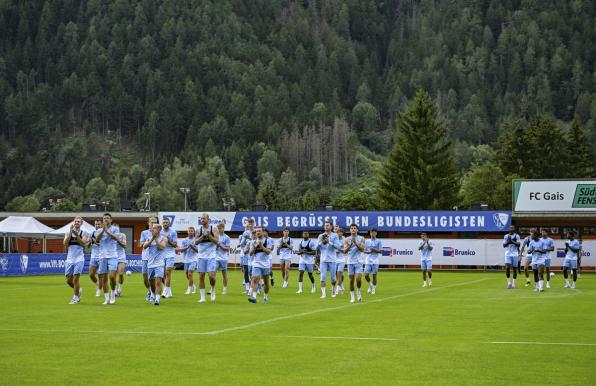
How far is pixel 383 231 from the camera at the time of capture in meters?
76.8

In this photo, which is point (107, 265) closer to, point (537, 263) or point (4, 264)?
point (537, 263)

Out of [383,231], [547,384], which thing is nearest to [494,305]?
[547,384]

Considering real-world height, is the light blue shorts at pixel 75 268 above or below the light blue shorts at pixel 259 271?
above

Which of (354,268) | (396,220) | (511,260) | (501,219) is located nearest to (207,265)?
(354,268)

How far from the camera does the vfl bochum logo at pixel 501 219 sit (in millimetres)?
73062

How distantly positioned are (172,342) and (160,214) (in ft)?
202

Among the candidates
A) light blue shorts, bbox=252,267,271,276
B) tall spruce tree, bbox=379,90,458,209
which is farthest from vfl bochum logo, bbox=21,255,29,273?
tall spruce tree, bbox=379,90,458,209

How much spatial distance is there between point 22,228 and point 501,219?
116 ft

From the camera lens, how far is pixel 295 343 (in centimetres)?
1767

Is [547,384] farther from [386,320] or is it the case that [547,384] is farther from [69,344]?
[386,320]

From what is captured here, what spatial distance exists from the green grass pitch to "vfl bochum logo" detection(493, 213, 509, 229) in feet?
143

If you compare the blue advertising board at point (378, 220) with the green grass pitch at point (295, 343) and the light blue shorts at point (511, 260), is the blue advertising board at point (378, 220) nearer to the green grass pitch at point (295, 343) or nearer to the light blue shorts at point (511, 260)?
the light blue shorts at point (511, 260)

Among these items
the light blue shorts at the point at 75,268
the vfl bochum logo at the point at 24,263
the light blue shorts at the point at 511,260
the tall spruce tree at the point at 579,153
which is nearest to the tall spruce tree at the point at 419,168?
the tall spruce tree at the point at 579,153

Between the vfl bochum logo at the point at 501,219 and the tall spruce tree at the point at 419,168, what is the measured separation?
40.6m
